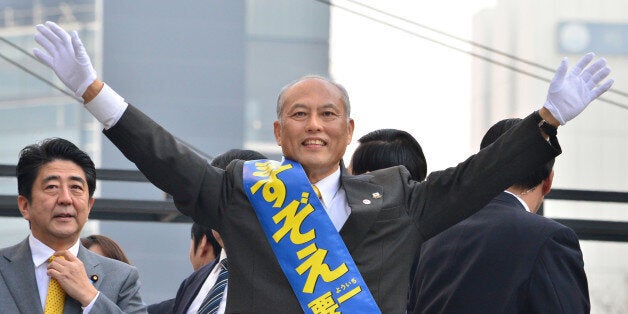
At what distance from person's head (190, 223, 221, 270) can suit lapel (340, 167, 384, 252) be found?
1554mm

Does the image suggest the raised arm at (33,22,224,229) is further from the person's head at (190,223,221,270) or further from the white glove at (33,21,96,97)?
the person's head at (190,223,221,270)

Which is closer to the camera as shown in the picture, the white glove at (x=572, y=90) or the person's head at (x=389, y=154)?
the white glove at (x=572, y=90)

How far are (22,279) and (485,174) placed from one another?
1390 millimetres

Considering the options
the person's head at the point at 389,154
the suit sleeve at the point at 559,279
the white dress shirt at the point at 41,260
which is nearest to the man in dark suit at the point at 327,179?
the suit sleeve at the point at 559,279

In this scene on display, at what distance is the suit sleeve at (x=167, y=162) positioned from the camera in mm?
2859

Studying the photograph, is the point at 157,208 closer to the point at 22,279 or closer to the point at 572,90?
the point at 22,279

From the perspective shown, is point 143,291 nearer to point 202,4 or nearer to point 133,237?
point 133,237

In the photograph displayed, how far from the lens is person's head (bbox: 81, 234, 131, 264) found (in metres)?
4.96

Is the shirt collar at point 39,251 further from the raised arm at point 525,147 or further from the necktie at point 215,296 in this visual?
the raised arm at point 525,147

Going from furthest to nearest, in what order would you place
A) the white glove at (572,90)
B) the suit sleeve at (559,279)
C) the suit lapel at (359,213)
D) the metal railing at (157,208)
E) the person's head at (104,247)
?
the metal railing at (157,208) → the person's head at (104,247) → the suit sleeve at (559,279) → the suit lapel at (359,213) → the white glove at (572,90)

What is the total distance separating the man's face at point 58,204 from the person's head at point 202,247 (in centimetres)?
83

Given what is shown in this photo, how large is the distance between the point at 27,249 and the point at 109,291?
262mm

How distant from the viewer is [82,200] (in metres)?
3.68

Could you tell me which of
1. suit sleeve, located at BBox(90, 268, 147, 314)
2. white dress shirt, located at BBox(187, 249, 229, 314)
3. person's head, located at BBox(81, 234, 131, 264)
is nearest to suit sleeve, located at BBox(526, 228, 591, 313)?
white dress shirt, located at BBox(187, 249, 229, 314)
